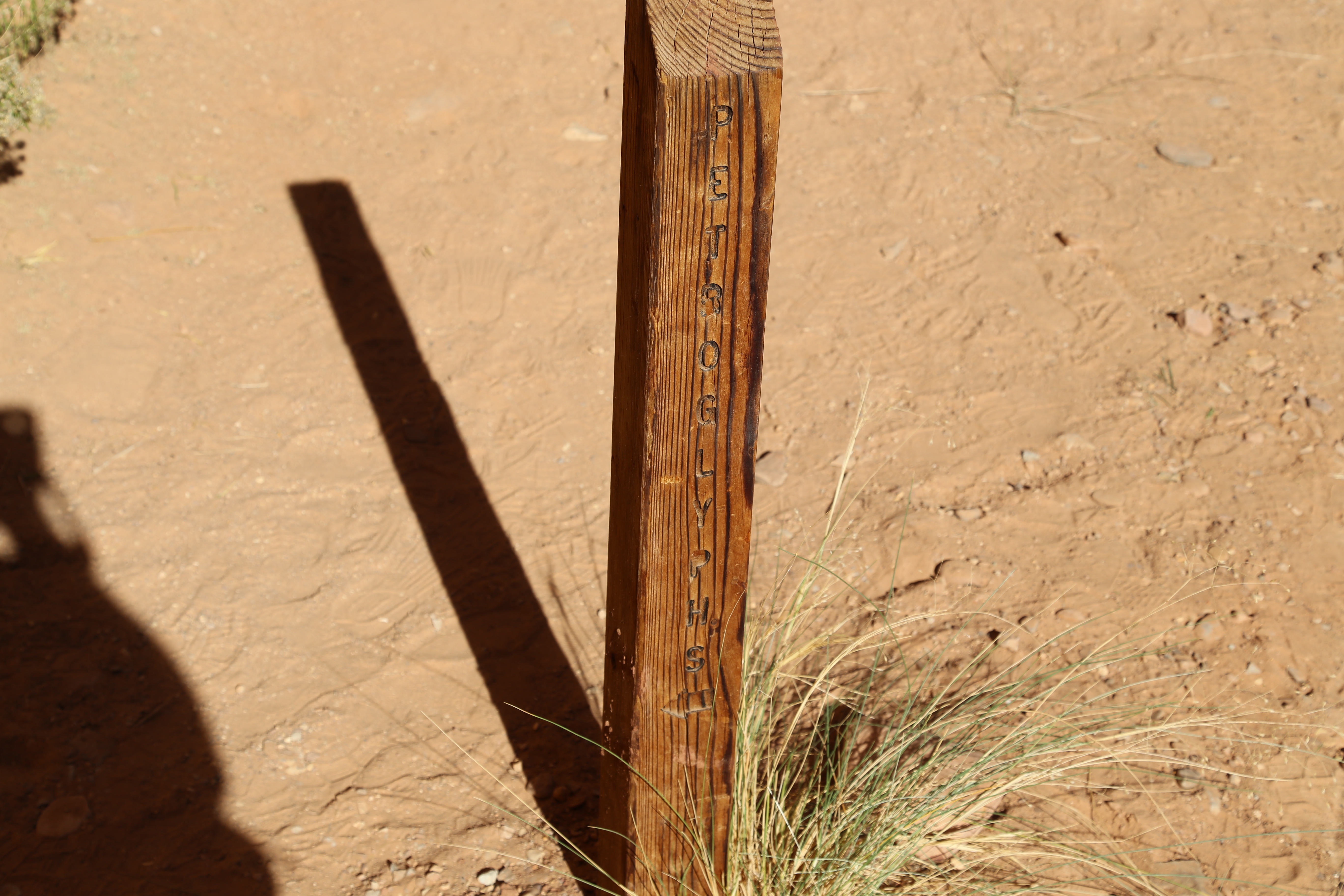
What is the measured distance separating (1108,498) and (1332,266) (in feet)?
5.75

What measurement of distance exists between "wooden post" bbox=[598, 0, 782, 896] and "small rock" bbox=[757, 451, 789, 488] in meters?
1.67

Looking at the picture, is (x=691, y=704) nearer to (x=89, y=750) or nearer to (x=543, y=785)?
(x=543, y=785)

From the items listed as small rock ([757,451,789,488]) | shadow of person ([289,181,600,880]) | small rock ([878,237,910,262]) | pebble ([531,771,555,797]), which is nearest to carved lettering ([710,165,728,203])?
shadow of person ([289,181,600,880])

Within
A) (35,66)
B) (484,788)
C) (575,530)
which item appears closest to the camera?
(484,788)

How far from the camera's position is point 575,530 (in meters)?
3.57

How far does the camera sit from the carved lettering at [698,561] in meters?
1.79

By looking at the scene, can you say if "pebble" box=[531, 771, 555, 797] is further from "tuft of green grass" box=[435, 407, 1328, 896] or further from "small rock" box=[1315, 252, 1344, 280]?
"small rock" box=[1315, 252, 1344, 280]

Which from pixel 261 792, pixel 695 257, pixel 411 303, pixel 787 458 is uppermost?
pixel 695 257

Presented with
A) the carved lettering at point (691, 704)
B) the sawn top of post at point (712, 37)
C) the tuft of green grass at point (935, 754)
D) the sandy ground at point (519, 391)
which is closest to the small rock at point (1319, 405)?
the sandy ground at point (519, 391)

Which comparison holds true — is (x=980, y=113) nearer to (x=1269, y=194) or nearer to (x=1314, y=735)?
(x=1269, y=194)

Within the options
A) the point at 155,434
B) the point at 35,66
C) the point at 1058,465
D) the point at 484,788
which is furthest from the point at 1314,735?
the point at 35,66

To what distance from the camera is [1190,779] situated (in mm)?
2699

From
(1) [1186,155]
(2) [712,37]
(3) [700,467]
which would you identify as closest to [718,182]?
(2) [712,37]

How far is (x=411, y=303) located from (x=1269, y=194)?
3848mm
